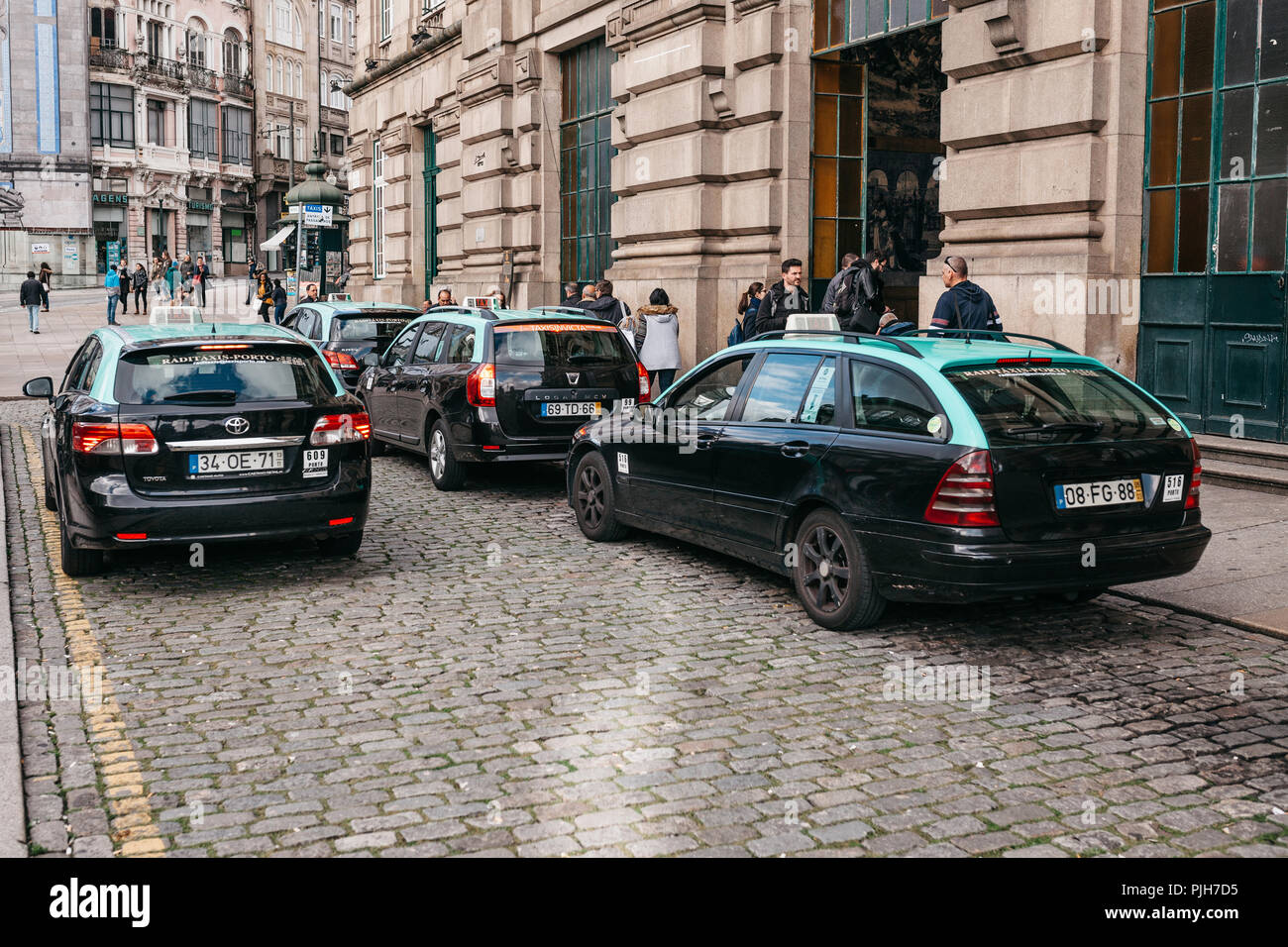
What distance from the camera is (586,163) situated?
896 inches

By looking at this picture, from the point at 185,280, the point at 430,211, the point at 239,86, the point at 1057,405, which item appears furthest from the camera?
the point at 239,86

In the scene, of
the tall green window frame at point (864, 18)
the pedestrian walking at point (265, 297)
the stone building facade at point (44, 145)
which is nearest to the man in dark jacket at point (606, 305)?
the tall green window frame at point (864, 18)

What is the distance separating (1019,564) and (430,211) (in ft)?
84.6

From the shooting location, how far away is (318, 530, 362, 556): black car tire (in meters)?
8.68

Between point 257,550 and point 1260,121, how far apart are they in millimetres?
8661

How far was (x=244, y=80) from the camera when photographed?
7406cm

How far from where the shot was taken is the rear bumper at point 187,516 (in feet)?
25.0

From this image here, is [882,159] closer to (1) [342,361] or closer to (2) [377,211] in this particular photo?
(1) [342,361]

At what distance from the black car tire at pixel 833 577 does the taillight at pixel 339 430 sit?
9.45 ft

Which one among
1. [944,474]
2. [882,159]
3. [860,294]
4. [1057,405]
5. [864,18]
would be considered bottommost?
[944,474]

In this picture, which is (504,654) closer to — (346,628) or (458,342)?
(346,628)

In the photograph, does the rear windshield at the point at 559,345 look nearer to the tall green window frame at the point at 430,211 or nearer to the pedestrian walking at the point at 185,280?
the tall green window frame at the point at 430,211

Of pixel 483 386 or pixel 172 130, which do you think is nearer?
pixel 483 386

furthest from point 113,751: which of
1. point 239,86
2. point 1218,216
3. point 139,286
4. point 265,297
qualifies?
point 239,86
